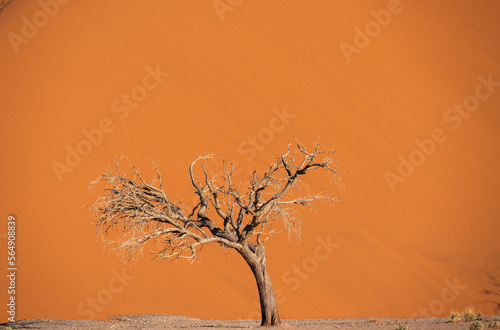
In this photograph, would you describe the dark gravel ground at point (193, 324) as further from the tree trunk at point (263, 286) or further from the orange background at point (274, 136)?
the orange background at point (274, 136)

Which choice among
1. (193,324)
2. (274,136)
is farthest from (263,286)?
(274,136)

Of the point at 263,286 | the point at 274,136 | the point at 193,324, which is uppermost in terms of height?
the point at 274,136

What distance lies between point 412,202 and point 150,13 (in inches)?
691

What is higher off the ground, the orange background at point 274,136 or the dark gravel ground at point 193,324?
the orange background at point 274,136

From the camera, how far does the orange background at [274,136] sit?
20328 mm

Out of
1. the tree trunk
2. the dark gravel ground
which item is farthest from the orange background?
the tree trunk

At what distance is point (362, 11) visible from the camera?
33.9 m

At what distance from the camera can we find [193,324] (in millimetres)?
15656

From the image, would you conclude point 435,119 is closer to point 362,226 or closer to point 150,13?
point 362,226

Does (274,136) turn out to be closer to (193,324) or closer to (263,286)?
(193,324)

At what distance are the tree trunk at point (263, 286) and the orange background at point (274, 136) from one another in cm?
613

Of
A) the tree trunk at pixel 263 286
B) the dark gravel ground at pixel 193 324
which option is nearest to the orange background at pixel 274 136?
the dark gravel ground at pixel 193 324

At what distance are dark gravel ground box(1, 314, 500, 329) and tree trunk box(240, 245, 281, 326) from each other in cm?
40

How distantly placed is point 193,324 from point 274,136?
13.4 meters
